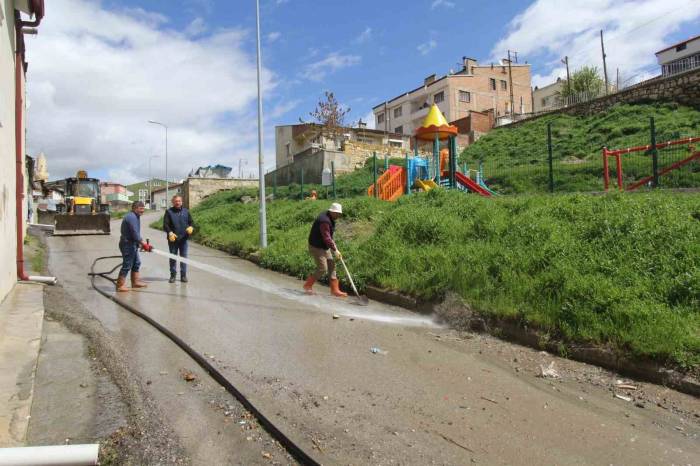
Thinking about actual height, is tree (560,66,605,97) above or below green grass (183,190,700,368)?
above

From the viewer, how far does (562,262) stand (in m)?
6.48

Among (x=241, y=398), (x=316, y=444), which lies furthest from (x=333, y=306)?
(x=316, y=444)

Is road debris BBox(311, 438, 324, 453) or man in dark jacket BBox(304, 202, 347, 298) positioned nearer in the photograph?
road debris BBox(311, 438, 324, 453)

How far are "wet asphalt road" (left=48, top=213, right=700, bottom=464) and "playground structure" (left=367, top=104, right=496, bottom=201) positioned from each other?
10.3 metres

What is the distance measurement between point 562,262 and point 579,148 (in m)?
17.1

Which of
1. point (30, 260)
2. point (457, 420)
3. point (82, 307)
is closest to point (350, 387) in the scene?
point (457, 420)

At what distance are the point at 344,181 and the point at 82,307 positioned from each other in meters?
20.1

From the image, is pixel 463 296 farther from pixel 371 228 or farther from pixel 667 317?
pixel 371 228

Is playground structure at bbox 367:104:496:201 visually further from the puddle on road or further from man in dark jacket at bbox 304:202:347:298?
man in dark jacket at bbox 304:202:347:298

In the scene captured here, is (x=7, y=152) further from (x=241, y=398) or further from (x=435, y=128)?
(x=435, y=128)

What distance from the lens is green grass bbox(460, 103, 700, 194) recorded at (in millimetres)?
14562

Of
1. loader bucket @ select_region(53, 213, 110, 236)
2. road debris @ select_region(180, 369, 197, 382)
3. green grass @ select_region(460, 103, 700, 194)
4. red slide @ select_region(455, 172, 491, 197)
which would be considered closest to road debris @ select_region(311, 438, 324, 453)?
road debris @ select_region(180, 369, 197, 382)

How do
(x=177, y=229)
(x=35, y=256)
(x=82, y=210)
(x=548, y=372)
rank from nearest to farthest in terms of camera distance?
(x=548, y=372)
(x=177, y=229)
(x=35, y=256)
(x=82, y=210)

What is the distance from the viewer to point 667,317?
492cm
